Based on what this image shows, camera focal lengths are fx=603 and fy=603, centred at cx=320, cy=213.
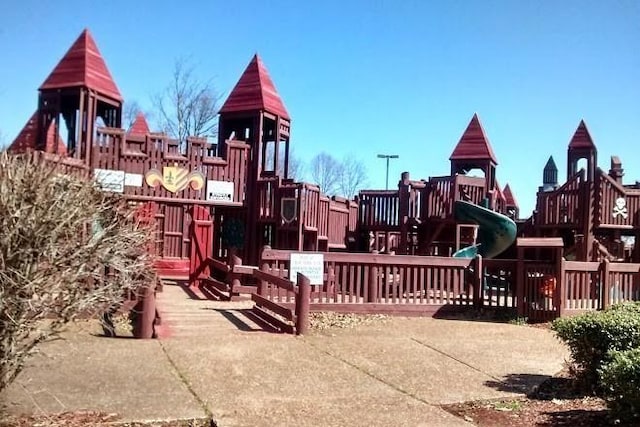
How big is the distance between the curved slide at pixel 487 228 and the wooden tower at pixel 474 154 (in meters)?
4.39

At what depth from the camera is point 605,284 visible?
1356 centimetres

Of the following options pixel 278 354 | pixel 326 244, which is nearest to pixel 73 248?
pixel 278 354

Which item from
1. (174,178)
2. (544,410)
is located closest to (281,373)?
(544,410)

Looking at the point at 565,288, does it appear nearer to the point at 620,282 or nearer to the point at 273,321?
the point at 620,282

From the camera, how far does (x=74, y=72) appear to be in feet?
62.8

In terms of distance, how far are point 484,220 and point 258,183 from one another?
286 inches

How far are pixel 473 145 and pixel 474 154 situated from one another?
539 millimetres

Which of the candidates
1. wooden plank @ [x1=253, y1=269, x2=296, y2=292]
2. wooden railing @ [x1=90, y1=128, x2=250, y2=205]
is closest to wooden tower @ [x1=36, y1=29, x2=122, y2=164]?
wooden railing @ [x1=90, y1=128, x2=250, y2=205]

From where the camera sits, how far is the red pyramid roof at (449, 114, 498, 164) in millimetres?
23859

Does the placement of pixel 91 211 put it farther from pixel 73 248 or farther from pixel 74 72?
pixel 74 72

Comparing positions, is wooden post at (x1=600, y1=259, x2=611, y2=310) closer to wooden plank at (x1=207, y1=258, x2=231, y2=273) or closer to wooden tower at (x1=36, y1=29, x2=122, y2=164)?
wooden plank at (x1=207, y1=258, x2=231, y2=273)

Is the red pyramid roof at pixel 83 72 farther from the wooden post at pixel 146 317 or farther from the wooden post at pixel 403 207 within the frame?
the wooden post at pixel 146 317

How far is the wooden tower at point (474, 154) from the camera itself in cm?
2386

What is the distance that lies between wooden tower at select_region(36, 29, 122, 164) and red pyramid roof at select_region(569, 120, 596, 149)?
18.5m
